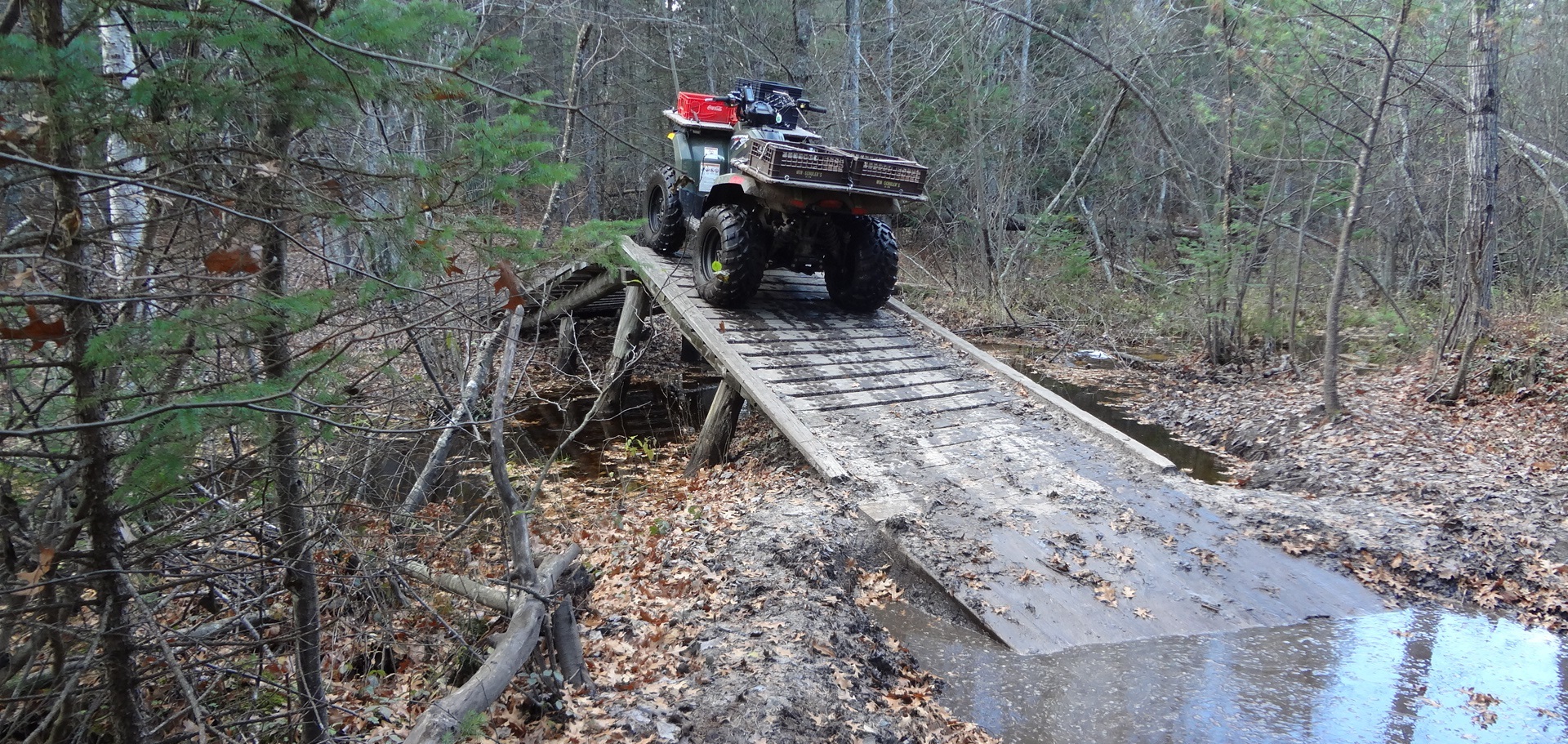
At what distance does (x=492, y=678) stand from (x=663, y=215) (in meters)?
8.06

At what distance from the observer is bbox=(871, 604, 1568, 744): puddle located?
4.26 metres

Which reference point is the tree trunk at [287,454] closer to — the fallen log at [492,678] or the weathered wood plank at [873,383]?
the fallen log at [492,678]

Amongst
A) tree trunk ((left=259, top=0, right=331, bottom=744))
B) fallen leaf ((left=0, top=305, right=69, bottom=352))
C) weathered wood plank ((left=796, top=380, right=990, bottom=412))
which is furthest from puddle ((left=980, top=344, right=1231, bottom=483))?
fallen leaf ((left=0, top=305, right=69, bottom=352))

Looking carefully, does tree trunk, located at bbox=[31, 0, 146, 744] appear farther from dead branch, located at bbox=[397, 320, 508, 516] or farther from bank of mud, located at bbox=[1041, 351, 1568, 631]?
bank of mud, located at bbox=[1041, 351, 1568, 631]

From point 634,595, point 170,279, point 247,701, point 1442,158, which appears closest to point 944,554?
point 634,595

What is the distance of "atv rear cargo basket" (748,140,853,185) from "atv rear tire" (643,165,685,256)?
112 inches

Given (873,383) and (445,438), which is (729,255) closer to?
(873,383)

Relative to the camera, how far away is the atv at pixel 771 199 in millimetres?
8070

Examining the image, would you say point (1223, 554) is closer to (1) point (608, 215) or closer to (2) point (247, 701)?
(2) point (247, 701)

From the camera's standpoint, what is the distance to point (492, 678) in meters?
3.49

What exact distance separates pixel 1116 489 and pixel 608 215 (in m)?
16.3

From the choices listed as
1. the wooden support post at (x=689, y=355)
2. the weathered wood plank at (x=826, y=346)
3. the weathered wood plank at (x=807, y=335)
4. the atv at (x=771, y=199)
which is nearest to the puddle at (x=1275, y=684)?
the weathered wood plank at (x=826, y=346)

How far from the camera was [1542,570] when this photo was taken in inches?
225

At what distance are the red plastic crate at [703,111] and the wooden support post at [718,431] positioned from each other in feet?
11.4
